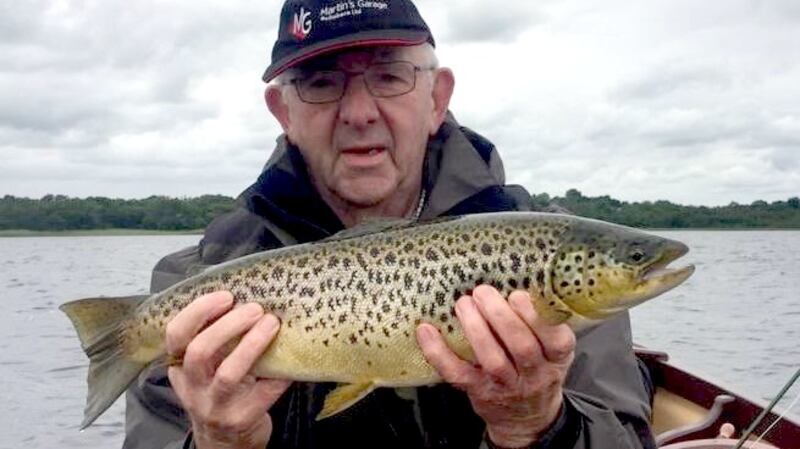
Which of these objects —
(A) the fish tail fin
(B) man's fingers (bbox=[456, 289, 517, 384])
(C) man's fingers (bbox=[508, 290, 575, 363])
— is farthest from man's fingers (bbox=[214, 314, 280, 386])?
(C) man's fingers (bbox=[508, 290, 575, 363])

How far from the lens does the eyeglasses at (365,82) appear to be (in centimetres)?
440

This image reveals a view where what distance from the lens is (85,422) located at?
378 cm

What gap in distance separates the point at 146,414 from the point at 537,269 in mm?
2006

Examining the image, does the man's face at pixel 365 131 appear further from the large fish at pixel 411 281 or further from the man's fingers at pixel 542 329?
the man's fingers at pixel 542 329

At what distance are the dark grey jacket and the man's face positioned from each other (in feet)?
0.64

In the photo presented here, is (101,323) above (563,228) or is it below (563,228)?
below

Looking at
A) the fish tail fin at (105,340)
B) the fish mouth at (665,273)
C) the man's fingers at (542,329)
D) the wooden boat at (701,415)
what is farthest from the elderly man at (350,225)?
the wooden boat at (701,415)

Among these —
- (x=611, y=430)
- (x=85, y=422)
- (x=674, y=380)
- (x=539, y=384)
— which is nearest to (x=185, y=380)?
(x=85, y=422)

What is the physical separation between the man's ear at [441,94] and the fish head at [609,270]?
4.12 feet

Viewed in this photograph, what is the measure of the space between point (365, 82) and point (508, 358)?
155 centimetres

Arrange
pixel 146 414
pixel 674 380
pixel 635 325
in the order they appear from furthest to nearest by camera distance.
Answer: pixel 635 325
pixel 674 380
pixel 146 414

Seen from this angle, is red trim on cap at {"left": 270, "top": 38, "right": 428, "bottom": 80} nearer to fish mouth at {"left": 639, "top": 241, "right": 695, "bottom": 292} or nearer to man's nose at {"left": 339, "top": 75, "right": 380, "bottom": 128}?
man's nose at {"left": 339, "top": 75, "right": 380, "bottom": 128}

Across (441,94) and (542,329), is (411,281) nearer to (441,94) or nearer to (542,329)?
(542,329)

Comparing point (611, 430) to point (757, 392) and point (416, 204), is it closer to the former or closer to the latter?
point (416, 204)
